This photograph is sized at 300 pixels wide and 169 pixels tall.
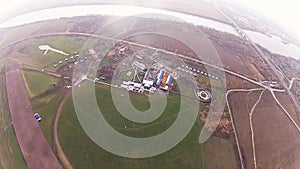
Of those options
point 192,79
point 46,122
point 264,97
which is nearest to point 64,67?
point 46,122

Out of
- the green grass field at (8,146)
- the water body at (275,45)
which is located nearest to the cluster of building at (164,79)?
the green grass field at (8,146)

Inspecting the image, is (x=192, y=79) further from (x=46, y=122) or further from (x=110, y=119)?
(x=46, y=122)

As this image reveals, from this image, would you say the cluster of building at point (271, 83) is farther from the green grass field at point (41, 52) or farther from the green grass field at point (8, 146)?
the green grass field at point (8, 146)

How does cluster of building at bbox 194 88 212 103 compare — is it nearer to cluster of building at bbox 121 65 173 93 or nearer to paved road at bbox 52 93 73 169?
cluster of building at bbox 121 65 173 93

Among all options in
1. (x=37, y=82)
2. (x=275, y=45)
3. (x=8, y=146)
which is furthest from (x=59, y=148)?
(x=275, y=45)

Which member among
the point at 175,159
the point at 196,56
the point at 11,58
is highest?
the point at 196,56
